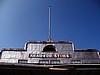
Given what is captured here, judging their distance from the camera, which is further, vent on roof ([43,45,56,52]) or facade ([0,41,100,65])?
vent on roof ([43,45,56,52])

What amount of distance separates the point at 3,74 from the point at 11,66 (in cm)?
362

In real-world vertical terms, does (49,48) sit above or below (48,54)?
above

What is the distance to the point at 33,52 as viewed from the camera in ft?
67.6

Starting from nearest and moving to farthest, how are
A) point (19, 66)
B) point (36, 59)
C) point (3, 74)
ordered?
point (19, 66), point (3, 74), point (36, 59)

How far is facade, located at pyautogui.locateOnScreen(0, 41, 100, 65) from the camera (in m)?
20.1

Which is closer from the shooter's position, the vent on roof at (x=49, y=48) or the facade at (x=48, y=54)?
the facade at (x=48, y=54)

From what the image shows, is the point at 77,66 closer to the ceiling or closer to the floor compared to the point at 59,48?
closer to the floor

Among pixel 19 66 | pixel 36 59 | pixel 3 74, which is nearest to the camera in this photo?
pixel 19 66

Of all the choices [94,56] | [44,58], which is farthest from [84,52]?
[44,58]

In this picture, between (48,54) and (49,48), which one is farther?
(49,48)

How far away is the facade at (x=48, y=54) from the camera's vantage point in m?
20.1

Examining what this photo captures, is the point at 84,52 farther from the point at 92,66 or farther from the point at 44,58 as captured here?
the point at 92,66

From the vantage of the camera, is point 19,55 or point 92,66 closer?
point 92,66

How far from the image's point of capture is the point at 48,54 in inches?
806
